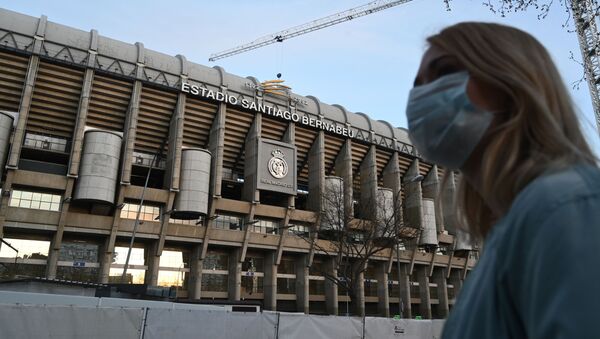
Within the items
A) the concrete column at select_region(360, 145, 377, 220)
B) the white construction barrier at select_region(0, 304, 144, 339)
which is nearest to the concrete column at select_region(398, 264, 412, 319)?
the concrete column at select_region(360, 145, 377, 220)

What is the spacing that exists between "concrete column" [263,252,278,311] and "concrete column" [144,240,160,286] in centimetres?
1277

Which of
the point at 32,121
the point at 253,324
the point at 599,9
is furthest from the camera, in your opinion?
the point at 32,121

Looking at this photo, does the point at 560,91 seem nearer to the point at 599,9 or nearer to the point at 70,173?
the point at 599,9

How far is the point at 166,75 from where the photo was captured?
A: 48.6 m

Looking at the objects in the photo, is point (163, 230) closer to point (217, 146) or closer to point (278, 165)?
point (217, 146)

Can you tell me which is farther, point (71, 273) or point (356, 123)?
point (356, 123)

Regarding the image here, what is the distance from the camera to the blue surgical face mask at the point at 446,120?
4.01 ft

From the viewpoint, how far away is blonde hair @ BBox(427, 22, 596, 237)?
3.43 feet

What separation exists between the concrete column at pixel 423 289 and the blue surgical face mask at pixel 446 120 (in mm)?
67950

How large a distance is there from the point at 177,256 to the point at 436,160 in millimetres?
49009

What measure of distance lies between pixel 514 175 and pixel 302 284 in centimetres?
5268

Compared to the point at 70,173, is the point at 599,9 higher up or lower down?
lower down

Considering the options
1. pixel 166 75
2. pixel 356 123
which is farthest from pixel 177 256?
pixel 356 123

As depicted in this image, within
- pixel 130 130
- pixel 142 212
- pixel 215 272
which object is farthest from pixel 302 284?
pixel 130 130
